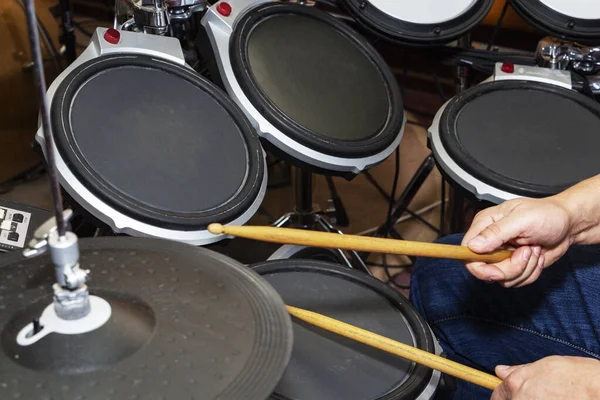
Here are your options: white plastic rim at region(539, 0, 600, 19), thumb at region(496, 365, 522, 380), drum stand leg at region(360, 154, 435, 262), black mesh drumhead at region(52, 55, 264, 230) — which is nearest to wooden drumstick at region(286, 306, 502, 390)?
thumb at region(496, 365, 522, 380)

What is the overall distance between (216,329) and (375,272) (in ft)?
4.65

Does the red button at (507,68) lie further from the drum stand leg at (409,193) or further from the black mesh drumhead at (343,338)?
the black mesh drumhead at (343,338)

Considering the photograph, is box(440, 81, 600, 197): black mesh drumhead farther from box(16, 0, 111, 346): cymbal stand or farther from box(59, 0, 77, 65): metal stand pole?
box(59, 0, 77, 65): metal stand pole

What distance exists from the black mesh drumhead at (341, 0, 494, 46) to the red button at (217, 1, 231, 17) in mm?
315

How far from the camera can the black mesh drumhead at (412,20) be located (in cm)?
151

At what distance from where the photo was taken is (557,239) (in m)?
1.02

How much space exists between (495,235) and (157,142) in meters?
0.53

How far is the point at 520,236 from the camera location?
0.98 metres

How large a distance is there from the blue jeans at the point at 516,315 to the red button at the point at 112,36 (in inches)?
26.2

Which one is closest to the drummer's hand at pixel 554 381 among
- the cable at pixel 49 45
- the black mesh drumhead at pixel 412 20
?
the black mesh drumhead at pixel 412 20

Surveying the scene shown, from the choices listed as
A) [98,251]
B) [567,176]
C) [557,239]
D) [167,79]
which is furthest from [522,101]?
[98,251]

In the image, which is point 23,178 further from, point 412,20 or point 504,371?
point 504,371

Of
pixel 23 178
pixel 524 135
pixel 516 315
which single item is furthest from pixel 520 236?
pixel 23 178

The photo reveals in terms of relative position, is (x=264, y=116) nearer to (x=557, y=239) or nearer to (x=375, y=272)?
(x=557, y=239)
